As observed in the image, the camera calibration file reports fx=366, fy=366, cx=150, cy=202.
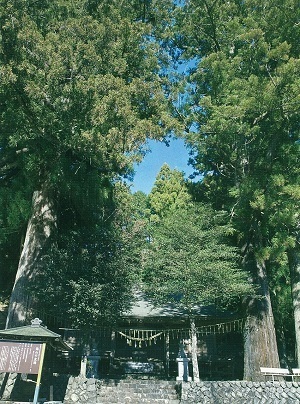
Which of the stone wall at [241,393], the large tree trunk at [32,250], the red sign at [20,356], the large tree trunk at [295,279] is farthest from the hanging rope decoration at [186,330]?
the red sign at [20,356]

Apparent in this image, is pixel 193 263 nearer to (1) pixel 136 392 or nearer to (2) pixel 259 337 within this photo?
(2) pixel 259 337

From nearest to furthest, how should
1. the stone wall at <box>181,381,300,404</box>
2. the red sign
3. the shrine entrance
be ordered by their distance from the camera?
the red sign
the stone wall at <box>181,381,300,404</box>
the shrine entrance

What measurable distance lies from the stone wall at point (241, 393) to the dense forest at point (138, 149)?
1664 millimetres

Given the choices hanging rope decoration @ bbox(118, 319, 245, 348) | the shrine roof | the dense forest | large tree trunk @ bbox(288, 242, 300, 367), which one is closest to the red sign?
the shrine roof

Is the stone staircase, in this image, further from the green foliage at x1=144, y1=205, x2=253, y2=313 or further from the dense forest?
the green foliage at x1=144, y1=205, x2=253, y2=313

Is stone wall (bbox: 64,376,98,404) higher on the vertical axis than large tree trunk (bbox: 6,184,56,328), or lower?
lower

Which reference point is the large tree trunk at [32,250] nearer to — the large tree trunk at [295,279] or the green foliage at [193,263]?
the green foliage at [193,263]

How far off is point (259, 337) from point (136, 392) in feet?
14.5

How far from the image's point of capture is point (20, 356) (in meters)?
7.50

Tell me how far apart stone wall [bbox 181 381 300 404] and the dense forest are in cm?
166

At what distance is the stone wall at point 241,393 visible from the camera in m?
10.1

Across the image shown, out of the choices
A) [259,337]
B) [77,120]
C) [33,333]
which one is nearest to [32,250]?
[33,333]

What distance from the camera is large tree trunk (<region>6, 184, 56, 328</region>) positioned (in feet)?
39.5

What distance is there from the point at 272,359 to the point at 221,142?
7.47 meters
